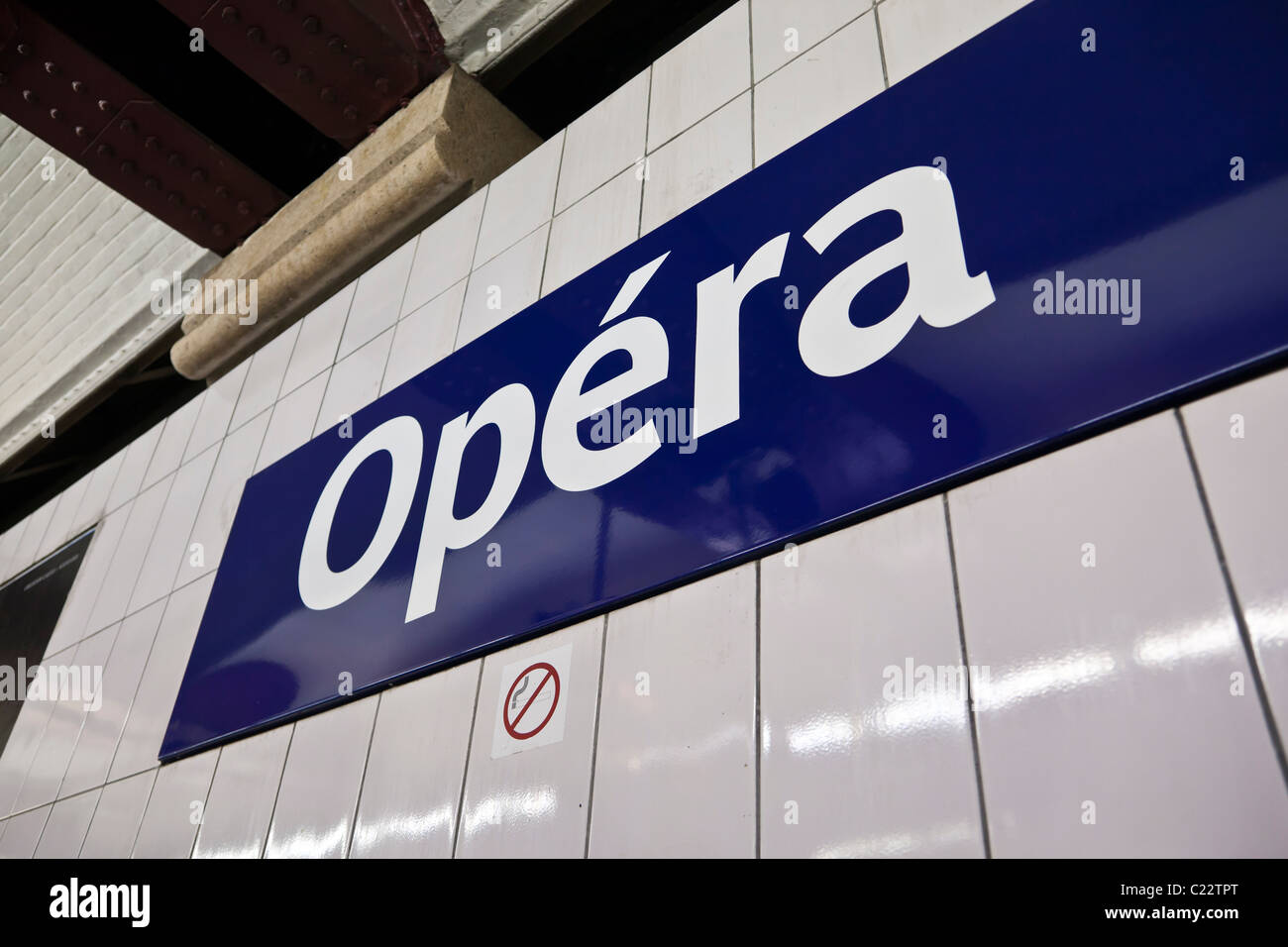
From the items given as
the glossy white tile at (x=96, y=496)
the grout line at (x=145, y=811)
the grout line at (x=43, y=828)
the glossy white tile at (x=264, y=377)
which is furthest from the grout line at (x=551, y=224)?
the glossy white tile at (x=96, y=496)

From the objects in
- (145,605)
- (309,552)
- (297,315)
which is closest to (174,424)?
(297,315)

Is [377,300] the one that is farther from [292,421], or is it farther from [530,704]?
[530,704]

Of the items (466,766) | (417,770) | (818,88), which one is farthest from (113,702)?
(818,88)

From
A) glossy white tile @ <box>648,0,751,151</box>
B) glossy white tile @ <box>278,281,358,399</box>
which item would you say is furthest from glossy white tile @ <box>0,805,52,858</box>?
glossy white tile @ <box>648,0,751,151</box>

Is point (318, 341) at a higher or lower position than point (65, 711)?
higher

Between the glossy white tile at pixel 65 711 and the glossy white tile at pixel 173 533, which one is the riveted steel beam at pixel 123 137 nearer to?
the glossy white tile at pixel 173 533

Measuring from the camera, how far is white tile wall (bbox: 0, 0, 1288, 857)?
786 millimetres

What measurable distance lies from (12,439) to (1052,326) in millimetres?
4763

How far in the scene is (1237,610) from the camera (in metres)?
0.78

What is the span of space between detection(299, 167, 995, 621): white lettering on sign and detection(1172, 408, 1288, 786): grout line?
303 millimetres

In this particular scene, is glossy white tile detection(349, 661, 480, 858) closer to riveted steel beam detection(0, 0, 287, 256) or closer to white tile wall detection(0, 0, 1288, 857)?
white tile wall detection(0, 0, 1288, 857)

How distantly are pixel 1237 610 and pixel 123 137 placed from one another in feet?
10.2

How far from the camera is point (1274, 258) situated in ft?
2.89

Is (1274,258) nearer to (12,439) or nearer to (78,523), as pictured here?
(78,523)
